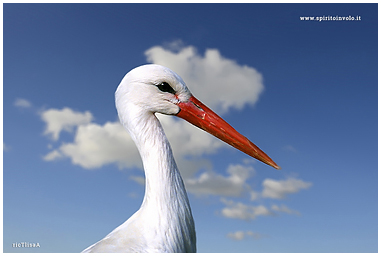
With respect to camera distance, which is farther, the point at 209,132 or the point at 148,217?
the point at 209,132

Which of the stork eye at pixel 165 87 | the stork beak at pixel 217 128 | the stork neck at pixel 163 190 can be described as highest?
the stork eye at pixel 165 87

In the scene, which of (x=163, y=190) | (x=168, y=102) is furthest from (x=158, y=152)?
(x=168, y=102)

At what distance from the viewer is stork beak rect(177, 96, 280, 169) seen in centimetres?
312

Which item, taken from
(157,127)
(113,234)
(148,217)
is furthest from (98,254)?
(157,127)

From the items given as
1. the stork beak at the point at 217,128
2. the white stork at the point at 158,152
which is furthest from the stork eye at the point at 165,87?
the stork beak at the point at 217,128

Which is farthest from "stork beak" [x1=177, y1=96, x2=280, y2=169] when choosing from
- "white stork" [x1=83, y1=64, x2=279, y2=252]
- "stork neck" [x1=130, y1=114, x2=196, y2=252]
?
"stork neck" [x1=130, y1=114, x2=196, y2=252]

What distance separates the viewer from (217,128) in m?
3.12

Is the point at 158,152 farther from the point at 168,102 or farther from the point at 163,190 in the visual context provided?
the point at 168,102

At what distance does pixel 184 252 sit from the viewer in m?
2.75

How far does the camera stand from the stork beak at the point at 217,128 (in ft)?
10.2

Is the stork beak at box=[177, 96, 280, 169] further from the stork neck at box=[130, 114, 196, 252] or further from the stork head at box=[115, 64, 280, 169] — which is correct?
the stork neck at box=[130, 114, 196, 252]

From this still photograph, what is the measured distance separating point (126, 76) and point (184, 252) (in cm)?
156

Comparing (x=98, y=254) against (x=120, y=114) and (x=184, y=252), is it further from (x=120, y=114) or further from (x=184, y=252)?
(x=120, y=114)

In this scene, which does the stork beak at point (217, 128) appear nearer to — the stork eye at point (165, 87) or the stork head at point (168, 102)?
the stork head at point (168, 102)
